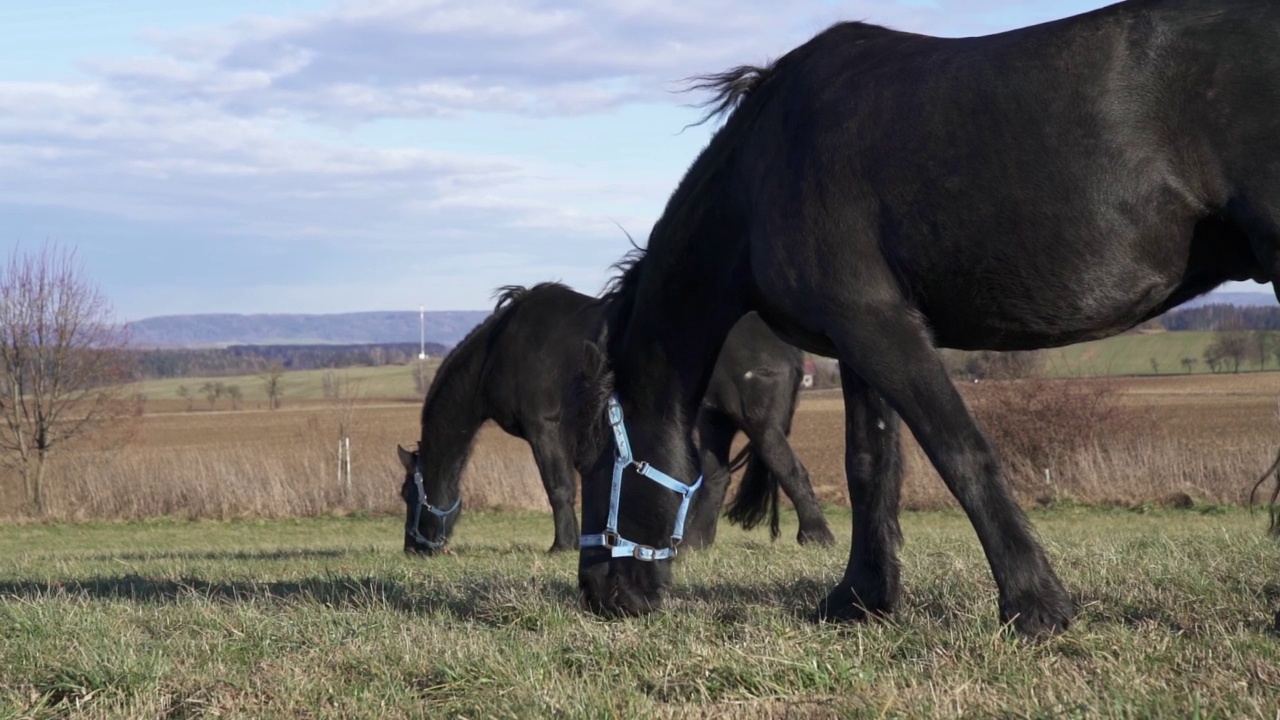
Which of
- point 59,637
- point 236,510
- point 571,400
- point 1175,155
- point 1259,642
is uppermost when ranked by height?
point 1175,155

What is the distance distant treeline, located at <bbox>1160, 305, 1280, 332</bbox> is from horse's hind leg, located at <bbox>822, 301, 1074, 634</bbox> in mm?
75507

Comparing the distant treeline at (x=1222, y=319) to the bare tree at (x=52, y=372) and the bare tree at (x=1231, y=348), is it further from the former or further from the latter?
the bare tree at (x=52, y=372)

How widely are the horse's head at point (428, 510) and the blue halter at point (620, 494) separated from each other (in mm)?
7129

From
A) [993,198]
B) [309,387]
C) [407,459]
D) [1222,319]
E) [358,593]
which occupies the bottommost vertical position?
[309,387]

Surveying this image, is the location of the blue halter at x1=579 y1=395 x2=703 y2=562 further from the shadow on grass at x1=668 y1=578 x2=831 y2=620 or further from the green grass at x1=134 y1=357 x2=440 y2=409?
the green grass at x1=134 y1=357 x2=440 y2=409

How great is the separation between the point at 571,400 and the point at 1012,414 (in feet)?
57.0

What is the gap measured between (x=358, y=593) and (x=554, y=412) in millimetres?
6085

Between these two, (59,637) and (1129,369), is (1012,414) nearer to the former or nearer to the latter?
(59,637)

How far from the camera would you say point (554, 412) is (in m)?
13.0

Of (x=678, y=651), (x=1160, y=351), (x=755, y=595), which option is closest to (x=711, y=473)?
(x=755, y=595)

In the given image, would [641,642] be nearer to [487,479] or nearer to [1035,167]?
[1035,167]

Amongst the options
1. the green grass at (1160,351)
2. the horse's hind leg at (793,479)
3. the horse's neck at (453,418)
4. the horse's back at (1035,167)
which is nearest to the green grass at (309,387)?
the green grass at (1160,351)

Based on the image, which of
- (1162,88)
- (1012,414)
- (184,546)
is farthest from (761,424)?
(1012,414)

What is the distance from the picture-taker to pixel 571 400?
5781mm
